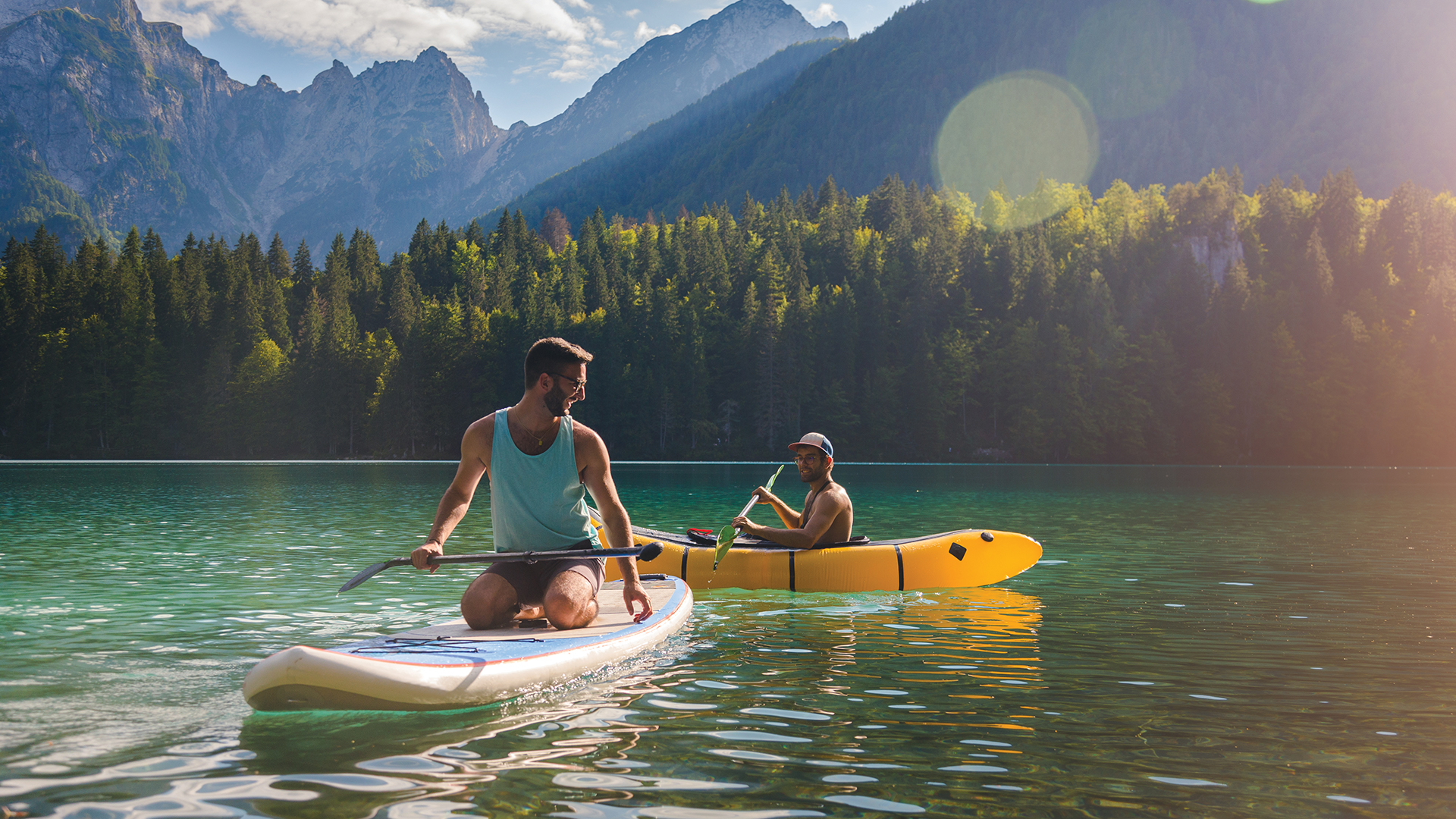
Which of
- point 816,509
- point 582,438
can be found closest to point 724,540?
point 816,509

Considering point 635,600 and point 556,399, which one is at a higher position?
point 556,399

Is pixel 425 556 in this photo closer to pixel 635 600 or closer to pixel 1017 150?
pixel 635 600

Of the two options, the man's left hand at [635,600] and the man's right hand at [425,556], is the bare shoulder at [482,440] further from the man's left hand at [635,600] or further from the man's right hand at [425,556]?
the man's left hand at [635,600]

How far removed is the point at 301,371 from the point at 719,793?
93231mm

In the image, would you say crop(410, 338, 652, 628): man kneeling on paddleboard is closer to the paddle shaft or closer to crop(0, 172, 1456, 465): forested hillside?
the paddle shaft

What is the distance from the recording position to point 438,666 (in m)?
5.98

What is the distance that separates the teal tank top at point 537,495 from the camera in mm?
6855

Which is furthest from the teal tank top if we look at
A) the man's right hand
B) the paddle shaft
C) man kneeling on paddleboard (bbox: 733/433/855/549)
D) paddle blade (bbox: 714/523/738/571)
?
man kneeling on paddleboard (bbox: 733/433/855/549)

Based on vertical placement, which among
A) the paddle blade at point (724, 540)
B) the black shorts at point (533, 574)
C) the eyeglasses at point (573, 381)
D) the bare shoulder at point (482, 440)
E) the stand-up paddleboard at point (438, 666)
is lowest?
Answer: the stand-up paddleboard at point (438, 666)

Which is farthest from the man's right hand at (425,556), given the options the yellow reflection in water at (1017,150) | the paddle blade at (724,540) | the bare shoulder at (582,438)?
the yellow reflection in water at (1017,150)

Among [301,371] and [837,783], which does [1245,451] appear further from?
[837,783]

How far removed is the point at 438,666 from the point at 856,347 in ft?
287

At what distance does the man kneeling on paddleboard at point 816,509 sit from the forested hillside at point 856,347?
68.9 meters

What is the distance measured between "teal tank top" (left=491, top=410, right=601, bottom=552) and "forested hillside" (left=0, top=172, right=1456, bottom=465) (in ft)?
246
